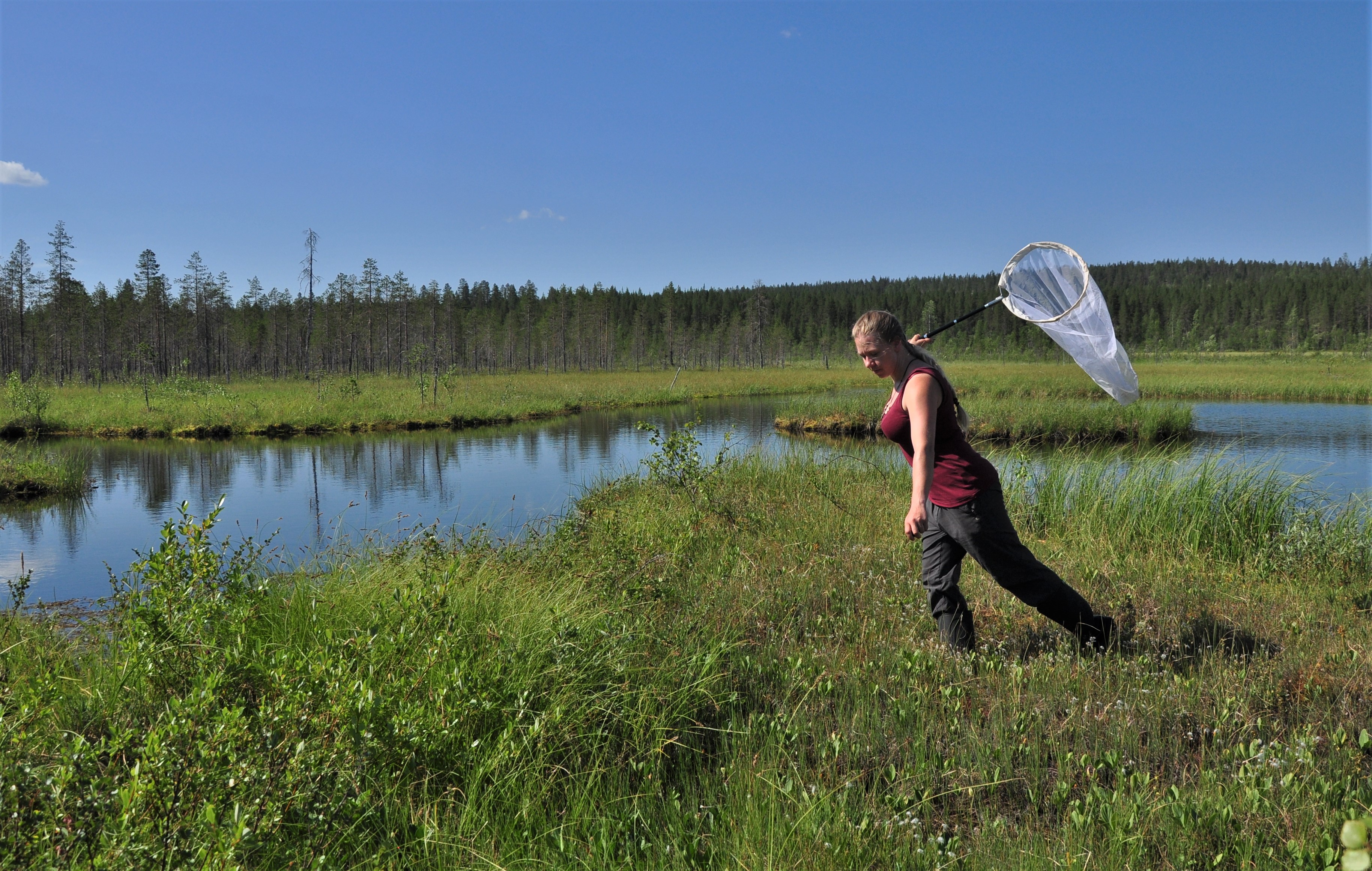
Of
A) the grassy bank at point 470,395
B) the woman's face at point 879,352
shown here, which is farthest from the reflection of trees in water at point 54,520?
the grassy bank at point 470,395

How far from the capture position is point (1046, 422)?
25.6 metres

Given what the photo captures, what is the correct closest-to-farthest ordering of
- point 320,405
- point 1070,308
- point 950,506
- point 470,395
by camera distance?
1. point 950,506
2. point 1070,308
3. point 320,405
4. point 470,395

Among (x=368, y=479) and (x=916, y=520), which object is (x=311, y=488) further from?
(x=916, y=520)

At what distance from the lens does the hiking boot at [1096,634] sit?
4.55 metres

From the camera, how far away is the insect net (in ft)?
15.4

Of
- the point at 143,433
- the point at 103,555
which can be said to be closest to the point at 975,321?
the point at 143,433

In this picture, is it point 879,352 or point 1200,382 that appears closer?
point 879,352

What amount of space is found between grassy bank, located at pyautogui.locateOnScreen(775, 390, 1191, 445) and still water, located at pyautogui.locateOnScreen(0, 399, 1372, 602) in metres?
1.19

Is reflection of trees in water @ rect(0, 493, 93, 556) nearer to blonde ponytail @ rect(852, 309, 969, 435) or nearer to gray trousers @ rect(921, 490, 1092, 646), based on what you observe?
blonde ponytail @ rect(852, 309, 969, 435)

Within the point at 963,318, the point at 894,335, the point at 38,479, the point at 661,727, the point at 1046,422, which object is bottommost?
the point at 38,479

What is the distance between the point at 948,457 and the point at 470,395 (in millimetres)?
36664

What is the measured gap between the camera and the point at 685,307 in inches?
5325

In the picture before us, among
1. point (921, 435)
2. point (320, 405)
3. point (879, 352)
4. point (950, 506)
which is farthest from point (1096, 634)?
point (320, 405)

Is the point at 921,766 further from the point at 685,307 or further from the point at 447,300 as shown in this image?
the point at 685,307
